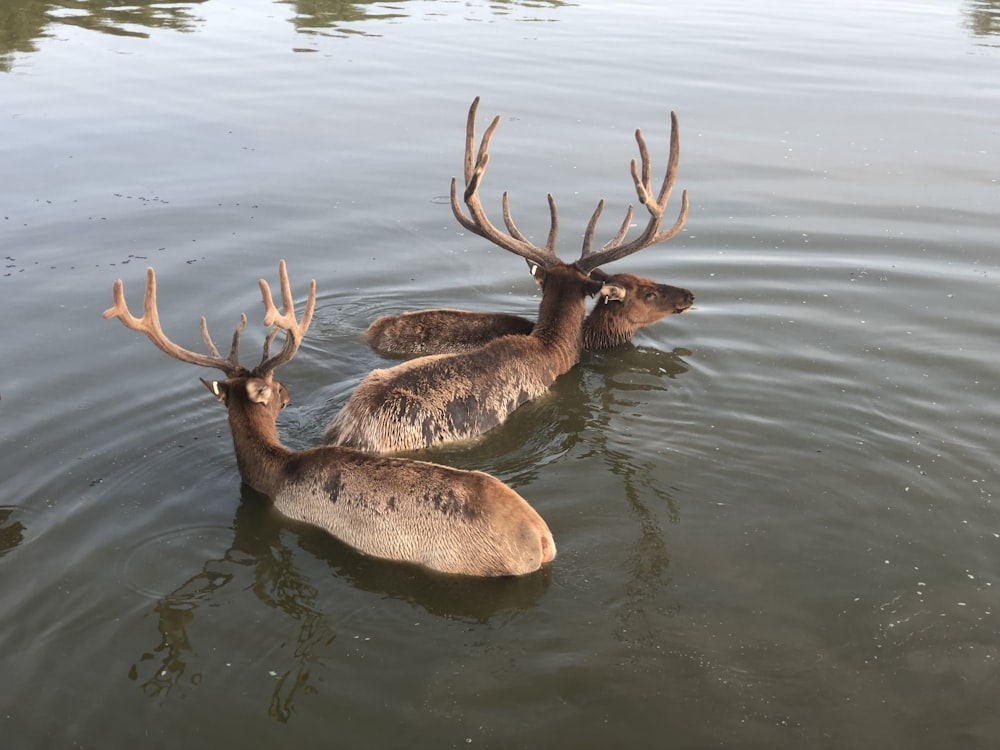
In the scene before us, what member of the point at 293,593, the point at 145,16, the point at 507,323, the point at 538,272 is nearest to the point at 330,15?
the point at 145,16

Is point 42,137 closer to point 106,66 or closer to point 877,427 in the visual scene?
point 106,66

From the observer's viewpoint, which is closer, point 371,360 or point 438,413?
point 438,413

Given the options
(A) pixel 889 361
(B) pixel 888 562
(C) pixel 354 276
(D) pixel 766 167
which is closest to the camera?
(B) pixel 888 562

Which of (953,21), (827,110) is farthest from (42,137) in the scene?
(953,21)

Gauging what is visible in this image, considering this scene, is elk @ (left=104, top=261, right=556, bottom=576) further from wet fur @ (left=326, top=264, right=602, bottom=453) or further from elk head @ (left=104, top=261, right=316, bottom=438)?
wet fur @ (left=326, top=264, right=602, bottom=453)

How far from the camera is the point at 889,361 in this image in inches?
316

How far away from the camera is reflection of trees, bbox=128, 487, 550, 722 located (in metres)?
4.95

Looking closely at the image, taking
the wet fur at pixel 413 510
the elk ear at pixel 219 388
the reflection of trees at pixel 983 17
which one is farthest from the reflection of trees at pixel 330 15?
the wet fur at pixel 413 510

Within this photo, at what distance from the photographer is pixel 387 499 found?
5.66 meters

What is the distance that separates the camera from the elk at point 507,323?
8.39 meters

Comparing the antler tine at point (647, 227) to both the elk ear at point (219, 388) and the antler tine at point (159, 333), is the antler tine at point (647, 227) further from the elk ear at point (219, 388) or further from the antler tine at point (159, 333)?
the elk ear at point (219, 388)

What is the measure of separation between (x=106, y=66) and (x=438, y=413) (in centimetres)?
1150

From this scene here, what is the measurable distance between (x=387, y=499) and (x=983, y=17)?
60.7 feet

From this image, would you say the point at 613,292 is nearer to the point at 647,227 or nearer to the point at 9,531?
the point at 647,227
